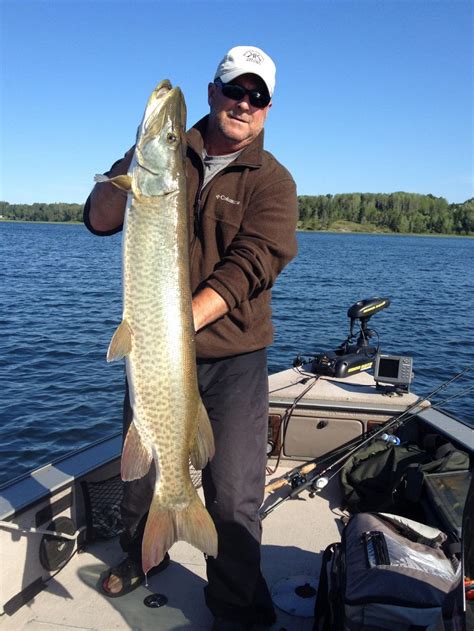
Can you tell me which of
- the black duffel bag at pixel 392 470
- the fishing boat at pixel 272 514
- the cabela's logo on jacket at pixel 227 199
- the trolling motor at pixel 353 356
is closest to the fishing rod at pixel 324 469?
the fishing boat at pixel 272 514

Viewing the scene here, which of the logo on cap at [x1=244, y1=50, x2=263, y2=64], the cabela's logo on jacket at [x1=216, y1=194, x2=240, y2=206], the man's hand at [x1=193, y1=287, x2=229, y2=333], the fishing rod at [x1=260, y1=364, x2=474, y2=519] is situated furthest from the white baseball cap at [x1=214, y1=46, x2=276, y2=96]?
the fishing rod at [x1=260, y1=364, x2=474, y2=519]

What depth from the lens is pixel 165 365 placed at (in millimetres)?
2795

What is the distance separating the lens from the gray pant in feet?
10.3

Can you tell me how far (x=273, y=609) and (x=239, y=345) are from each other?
60.6 inches

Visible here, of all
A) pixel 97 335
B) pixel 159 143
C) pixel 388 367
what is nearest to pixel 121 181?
pixel 159 143

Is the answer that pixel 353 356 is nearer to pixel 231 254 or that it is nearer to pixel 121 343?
pixel 231 254

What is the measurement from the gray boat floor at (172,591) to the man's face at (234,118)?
8.83ft

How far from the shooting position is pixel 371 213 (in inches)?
5438

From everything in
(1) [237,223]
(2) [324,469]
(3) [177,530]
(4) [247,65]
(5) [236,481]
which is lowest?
(2) [324,469]

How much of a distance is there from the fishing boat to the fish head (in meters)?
1.92

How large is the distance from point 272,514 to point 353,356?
2187mm

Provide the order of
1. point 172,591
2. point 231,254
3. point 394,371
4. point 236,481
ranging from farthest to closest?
point 394,371, point 172,591, point 236,481, point 231,254

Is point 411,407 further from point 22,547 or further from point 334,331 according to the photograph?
point 334,331

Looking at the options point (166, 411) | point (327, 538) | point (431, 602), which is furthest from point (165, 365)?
point (327, 538)
